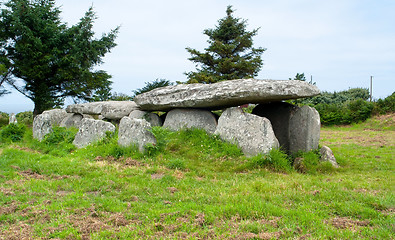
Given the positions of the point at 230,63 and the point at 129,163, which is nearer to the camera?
the point at 129,163

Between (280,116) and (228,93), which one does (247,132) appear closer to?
(228,93)

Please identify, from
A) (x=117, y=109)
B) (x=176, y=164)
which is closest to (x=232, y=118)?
(x=176, y=164)

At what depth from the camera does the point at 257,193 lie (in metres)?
6.09

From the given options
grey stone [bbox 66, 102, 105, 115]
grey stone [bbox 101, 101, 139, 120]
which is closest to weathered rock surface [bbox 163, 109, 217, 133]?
grey stone [bbox 101, 101, 139, 120]

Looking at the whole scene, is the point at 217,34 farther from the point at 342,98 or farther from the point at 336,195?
the point at 336,195

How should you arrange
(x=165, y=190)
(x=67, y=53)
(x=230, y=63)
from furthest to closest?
(x=230, y=63) < (x=67, y=53) < (x=165, y=190)

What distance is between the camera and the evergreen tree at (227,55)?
2948 cm

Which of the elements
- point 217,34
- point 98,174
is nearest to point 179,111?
point 98,174

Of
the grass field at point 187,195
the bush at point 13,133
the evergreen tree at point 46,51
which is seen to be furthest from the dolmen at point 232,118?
the evergreen tree at point 46,51

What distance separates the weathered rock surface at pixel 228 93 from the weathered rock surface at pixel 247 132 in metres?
0.63

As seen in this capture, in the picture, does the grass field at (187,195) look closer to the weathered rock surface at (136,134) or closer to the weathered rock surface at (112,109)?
the weathered rock surface at (136,134)

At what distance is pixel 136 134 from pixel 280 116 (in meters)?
5.31

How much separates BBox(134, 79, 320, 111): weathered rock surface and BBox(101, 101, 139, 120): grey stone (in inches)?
74.5

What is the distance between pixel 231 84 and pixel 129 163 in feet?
13.7
